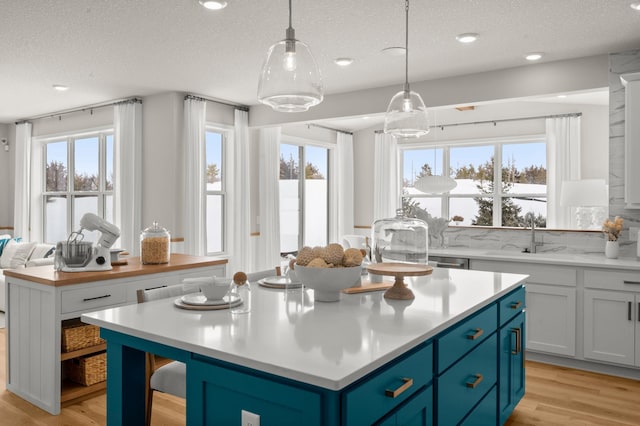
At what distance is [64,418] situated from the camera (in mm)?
2871

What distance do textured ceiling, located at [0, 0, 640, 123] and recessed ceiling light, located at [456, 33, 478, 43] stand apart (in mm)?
46

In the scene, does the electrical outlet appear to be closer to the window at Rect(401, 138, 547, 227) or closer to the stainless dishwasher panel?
the stainless dishwasher panel

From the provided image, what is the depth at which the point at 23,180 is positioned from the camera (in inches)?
278

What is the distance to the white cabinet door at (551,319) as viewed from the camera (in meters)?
3.76

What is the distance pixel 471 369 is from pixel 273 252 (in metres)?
4.20

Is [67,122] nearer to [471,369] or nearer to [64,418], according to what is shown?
[64,418]

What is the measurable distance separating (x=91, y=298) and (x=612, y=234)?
12.4ft

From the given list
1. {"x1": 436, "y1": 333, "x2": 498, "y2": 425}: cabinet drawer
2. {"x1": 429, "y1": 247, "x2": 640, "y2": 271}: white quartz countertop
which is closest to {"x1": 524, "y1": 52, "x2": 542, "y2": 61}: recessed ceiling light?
{"x1": 429, "y1": 247, "x2": 640, "y2": 271}: white quartz countertop

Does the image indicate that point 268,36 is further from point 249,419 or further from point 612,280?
point 612,280

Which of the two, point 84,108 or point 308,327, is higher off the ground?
point 84,108

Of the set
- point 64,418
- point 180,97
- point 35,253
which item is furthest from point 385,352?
point 35,253

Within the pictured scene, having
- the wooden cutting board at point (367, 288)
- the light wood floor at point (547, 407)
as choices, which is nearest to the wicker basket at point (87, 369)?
the light wood floor at point (547, 407)

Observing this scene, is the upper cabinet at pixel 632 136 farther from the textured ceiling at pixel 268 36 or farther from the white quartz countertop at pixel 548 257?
the white quartz countertop at pixel 548 257

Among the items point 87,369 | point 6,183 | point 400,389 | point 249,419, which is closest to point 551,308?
point 400,389
